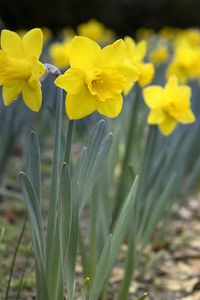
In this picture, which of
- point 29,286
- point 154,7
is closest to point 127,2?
point 154,7

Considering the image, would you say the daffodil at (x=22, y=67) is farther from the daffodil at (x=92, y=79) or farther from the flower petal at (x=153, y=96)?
the flower petal at (x=153, y=96)

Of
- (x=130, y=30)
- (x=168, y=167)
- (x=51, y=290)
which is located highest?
(x=130, y=30)

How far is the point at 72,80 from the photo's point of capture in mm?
1054

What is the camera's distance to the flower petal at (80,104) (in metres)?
1.06

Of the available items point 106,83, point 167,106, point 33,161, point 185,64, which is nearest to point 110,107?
point 106,83

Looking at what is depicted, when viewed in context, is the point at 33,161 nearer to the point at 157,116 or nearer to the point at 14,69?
the point at 14,69

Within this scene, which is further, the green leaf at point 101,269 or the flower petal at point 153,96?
the flower petal at point 153,96

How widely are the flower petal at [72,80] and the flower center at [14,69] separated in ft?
0.26

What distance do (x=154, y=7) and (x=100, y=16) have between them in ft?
2.56

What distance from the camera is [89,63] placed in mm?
1077

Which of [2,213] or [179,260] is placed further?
[2,213]

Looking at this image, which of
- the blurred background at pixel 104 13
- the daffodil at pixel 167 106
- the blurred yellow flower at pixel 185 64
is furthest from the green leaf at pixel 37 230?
the blurred background at pixel 104 13

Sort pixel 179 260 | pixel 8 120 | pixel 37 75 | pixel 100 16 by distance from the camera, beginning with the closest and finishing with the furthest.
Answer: pixel 37 75 < pixel 179 260 < pixel 8 120 < pixel 100 16

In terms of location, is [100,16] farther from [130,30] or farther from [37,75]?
[37,75]
